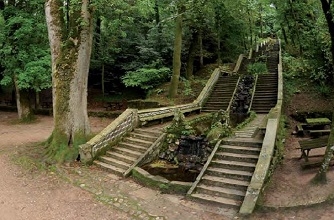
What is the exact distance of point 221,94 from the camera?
19547 millimetres

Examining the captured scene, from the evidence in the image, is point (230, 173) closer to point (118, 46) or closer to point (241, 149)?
point (241, 149)

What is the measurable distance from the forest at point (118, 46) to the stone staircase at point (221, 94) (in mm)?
2211

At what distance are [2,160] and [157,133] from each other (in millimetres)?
6011

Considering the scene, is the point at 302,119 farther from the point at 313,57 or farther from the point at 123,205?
the point at 123,205

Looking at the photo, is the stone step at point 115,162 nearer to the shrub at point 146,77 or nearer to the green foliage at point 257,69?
the shrub at point 146,77

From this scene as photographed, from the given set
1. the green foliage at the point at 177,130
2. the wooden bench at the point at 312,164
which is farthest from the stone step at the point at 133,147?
the wooden bench at the point at 312,164

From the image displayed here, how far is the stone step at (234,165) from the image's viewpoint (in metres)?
9.23

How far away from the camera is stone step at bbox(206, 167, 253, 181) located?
8883 mm

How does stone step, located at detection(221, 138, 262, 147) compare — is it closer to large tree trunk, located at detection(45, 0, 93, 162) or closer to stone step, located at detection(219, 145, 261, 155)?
stone step, located at detection(219, 145, 261, 155)

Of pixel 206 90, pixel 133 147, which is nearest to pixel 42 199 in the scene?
pixel 133 147

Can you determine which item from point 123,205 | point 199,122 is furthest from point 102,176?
point 199,122

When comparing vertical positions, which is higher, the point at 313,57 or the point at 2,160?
the point at 313,57

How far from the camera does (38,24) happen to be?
720 inches

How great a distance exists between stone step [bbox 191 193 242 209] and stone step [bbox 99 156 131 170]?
3149mm
